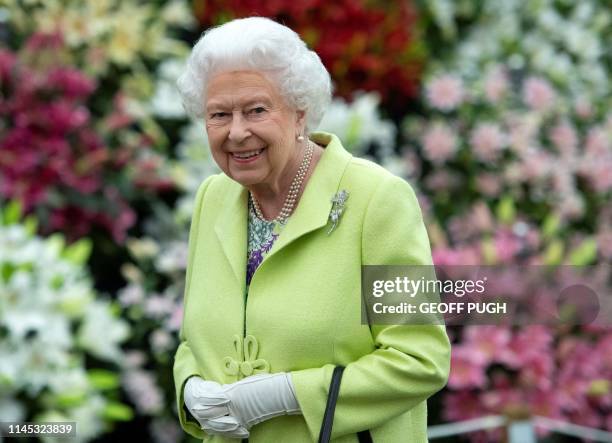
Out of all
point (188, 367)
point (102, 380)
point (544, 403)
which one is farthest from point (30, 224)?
point (544, 403)

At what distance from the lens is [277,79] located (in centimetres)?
225

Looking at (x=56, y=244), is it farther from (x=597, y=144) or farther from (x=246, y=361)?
(x=597, y=144)

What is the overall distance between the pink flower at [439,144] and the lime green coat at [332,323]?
282cm

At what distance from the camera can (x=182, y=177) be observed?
15.0 feet

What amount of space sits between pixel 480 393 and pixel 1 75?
2.62m

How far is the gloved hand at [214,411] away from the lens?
228 cm

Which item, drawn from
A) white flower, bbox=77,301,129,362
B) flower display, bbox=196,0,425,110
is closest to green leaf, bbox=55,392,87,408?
white flower, bbox=77,301,129,362

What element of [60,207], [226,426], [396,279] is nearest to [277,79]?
[396,279]

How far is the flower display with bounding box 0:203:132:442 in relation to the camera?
12.1 feet

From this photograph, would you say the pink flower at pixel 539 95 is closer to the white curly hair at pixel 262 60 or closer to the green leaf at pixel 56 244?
the green leaf at pixel 56 244

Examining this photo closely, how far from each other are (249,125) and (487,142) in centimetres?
307

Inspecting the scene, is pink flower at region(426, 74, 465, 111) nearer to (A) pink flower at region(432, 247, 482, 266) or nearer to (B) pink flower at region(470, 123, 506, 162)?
(B) pink flower at region(470, 123, 506, 162)

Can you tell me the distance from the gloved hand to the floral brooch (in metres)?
0.46

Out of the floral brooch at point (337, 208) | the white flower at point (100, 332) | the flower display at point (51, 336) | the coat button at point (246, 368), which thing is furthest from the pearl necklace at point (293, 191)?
the white flower at point (100, 332)
